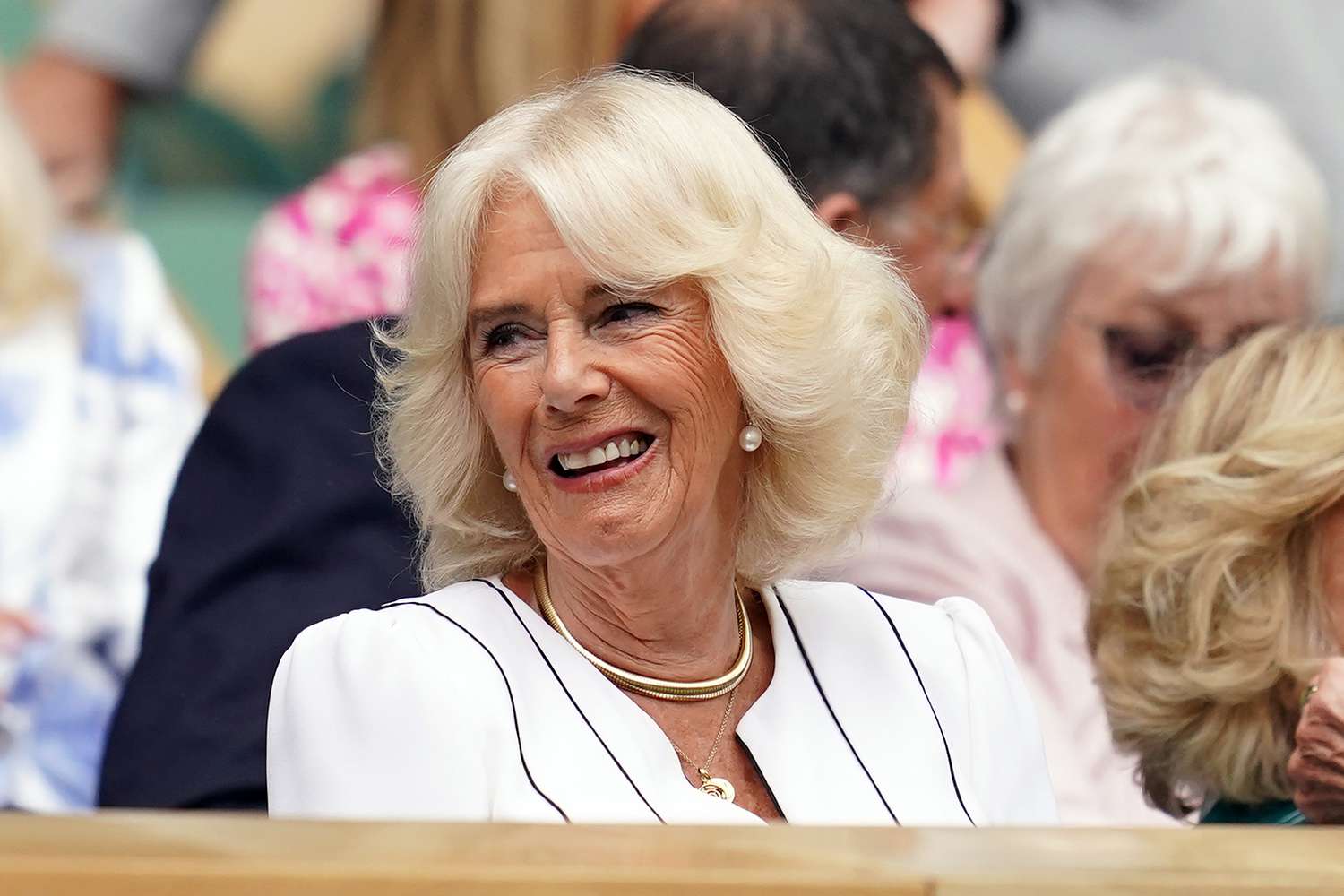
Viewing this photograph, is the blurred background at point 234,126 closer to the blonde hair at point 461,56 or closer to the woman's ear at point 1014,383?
the blonde hair at point 461,56

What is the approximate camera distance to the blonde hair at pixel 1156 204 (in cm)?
295

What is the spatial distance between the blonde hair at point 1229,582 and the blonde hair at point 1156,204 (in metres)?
0.79

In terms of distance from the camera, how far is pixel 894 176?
9.01 feet

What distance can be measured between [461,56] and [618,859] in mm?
2742

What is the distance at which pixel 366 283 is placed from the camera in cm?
359

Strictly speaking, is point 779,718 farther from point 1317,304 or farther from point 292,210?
point 292,210

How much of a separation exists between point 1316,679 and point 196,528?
130 cm

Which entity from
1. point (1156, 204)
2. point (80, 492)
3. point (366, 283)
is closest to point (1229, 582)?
point (1156, 204)

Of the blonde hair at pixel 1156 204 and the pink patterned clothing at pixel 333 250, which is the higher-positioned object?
the blonde hair at pixel 1156 204

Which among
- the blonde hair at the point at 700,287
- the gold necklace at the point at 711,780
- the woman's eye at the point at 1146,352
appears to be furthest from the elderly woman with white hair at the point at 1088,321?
the gold necklace at the point at 711,780

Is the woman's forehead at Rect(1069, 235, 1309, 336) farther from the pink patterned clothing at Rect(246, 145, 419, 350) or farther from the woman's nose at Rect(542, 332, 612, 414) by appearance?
the woman's nose at Rect(542, 332, 612, 414)

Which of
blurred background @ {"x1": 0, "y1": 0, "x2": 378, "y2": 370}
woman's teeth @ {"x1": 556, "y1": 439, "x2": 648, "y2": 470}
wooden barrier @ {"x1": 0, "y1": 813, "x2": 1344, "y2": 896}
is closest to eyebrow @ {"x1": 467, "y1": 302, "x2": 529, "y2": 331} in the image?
woman's teeth @ {"x1": 556, "y1": 439, "x2": 648, "y2": 470}

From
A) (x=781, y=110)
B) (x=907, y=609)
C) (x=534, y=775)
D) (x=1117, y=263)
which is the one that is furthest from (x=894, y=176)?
(x=534, y=775)

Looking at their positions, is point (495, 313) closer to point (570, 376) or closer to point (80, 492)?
point (570, 376)
